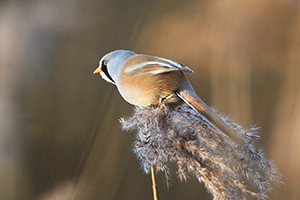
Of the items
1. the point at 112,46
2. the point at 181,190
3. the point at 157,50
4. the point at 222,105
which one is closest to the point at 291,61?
the point at 222,105

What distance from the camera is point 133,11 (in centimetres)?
215

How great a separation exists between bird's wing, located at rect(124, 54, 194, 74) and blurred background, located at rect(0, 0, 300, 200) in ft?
3.37

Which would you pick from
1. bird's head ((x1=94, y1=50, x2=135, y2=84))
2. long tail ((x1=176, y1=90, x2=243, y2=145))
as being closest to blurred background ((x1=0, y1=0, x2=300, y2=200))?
bird's head ((x1=94, y1=50, x2=135, y2=84))

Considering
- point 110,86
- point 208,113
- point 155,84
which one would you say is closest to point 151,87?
point 155,84

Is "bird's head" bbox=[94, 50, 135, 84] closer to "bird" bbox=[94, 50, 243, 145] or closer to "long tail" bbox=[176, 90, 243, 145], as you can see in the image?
"bird" bbox=[94, 50, 243, 145]

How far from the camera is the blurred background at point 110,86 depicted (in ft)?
5.73

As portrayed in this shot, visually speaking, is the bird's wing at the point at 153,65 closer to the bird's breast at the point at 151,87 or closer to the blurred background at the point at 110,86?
the bird's breast at the point at 151,87

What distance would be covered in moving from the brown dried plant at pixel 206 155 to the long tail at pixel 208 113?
4cm

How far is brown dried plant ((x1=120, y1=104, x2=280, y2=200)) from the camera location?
722 millimetres

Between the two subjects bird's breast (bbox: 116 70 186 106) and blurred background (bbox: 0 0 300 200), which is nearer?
bird's breast (bbox: 116 70 186 106)

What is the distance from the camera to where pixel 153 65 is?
0.91 metres

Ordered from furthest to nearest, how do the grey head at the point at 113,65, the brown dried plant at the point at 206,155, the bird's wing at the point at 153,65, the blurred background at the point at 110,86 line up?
1. the blurred background at the point at 110,86
2. the grey head at the point at 113,65
3. the bird's wing at the point at 153,65
4. the brown dried plant at the point at 206,155

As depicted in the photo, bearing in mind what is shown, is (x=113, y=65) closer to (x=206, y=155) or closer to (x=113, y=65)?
(x=113, y=65)

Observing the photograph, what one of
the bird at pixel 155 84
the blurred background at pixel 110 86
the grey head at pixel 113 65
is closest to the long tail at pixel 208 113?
the bird at pixel 155 84
